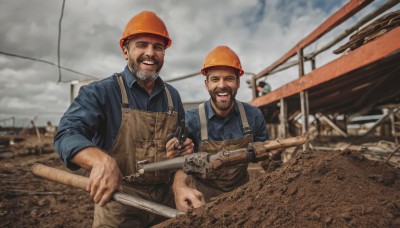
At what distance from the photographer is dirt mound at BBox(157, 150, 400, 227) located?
1.07m

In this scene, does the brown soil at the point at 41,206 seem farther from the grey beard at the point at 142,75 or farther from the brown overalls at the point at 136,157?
the grey beard at the point at 142,75

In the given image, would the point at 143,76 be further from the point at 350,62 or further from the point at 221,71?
the point at 350,62

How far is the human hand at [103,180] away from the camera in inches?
57.2

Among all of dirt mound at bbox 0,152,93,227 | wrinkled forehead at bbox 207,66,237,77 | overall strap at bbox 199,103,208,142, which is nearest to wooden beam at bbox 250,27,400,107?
wrinkled forehead at bbox 207,66,237,77

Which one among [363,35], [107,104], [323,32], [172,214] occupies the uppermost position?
[323,32]

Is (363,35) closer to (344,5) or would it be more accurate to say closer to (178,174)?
(344,5)

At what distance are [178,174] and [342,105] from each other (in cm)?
678

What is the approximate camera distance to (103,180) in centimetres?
146

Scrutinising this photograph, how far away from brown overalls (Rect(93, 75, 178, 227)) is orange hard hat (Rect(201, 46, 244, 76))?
1.32m

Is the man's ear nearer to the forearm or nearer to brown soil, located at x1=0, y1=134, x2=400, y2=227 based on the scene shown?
the forearm

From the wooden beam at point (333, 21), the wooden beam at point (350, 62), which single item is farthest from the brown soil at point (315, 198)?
the wooden beam at point (333, 21)

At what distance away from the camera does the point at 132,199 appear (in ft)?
4.78

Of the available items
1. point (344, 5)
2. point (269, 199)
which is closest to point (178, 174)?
point (269, 199)

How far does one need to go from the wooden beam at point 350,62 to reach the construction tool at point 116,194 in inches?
108
